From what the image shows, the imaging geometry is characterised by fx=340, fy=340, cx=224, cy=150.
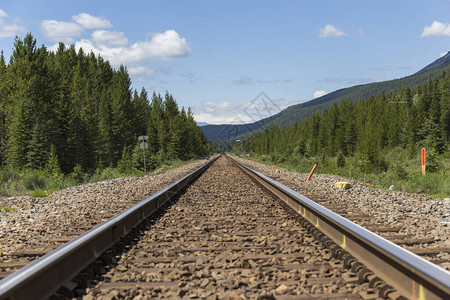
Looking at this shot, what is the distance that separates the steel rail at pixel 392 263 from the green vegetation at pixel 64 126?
11.8 meters

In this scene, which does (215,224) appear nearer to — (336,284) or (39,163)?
(336,284)

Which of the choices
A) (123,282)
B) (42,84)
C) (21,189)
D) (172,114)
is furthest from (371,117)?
(123,282)

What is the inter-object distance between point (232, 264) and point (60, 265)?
1.56 m

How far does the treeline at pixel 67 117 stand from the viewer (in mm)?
33281

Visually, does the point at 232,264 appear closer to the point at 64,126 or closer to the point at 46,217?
the point at 46,217

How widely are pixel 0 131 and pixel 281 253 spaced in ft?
139

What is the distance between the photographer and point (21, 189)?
12.7 m

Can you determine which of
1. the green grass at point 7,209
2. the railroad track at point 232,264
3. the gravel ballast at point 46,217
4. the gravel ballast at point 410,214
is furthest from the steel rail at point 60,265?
the green grass at point 7,209

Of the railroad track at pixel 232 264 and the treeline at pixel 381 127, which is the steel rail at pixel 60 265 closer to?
the railroad track at pixel 232 264

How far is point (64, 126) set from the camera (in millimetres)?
43531

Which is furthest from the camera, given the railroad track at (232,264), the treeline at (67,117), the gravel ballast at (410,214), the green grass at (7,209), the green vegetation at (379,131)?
the green vegetation at (379,131)

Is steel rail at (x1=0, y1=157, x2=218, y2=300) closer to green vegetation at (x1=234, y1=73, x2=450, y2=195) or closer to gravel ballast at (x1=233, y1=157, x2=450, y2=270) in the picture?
gravel ballast at (x1=233, y1=157, x2=450, y2=270)

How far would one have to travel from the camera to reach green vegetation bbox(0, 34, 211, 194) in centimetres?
2723

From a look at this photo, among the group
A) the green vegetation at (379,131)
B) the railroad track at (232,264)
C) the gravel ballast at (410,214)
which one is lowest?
the gravel ballast at (410,214)
